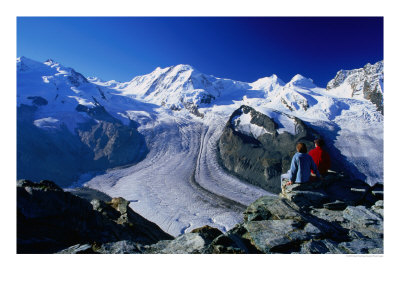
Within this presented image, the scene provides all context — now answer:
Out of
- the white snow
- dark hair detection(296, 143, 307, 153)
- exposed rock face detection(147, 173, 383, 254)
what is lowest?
exposed rock face detection(147, 173, 383, 254)

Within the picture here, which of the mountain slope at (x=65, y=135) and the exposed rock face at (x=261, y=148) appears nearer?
the exposed rock face at (x=261, y=148)

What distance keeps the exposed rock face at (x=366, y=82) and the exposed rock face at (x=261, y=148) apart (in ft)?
65.7

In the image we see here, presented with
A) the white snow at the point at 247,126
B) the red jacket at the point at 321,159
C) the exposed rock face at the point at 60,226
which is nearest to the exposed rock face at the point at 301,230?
the red jacket at the point at 321,159

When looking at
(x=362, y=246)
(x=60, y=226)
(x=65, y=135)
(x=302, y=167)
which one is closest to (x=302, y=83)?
(x=65, y=135)

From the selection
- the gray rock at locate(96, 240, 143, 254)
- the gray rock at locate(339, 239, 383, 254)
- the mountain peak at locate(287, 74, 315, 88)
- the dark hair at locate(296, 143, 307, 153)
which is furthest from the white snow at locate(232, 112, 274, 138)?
the gray rock at locate(96, 240, 143, 254)

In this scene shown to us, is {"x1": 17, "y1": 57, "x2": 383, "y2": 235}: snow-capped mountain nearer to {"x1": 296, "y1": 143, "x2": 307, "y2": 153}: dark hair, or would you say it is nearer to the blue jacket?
the blue jacket

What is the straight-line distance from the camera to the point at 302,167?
16.0 feet

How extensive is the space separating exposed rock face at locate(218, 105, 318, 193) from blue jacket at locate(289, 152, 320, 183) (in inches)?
1144

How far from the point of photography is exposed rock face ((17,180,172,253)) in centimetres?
352

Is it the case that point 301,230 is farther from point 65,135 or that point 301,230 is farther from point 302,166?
point 65,135

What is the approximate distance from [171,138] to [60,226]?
48.4m

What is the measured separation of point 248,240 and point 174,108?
79207 millimetres

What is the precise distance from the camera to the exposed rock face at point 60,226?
3518mm

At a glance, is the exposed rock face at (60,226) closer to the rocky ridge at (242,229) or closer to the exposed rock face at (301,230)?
the rocky ridge at (242,229)
